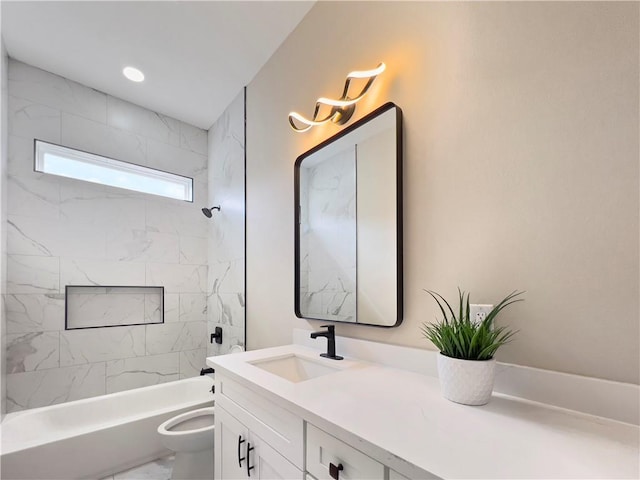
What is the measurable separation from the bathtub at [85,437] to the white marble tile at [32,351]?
298 mm

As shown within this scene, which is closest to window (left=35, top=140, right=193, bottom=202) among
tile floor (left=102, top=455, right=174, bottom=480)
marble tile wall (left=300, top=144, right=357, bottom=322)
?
marble tile wall (left=300, top=144, right=357, bottom=322)

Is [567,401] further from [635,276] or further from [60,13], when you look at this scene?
[60,13]

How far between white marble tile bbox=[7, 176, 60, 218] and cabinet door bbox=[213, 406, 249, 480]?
2066 millimetres

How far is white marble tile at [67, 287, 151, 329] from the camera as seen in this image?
2395 mm

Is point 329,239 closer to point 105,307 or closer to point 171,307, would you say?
point 171,307

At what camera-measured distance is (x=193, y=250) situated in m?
3.06

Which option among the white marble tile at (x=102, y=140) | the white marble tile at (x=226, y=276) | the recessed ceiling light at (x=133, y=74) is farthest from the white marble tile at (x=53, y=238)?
the recessed ceiling light at (x=133, y=74)

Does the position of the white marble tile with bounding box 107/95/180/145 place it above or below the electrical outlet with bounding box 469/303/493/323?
above

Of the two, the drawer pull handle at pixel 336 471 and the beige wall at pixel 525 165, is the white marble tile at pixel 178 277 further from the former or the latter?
the drawer pull handle at pixel 336 471

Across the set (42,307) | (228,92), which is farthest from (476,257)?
(42,307)

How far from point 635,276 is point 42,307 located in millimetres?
3181

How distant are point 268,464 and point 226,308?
180 centimetres

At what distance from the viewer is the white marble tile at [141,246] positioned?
2.59 meters

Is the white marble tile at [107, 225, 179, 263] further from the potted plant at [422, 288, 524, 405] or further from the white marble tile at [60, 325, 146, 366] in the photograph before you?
the potted plant at [422, 288, 524, 405]
